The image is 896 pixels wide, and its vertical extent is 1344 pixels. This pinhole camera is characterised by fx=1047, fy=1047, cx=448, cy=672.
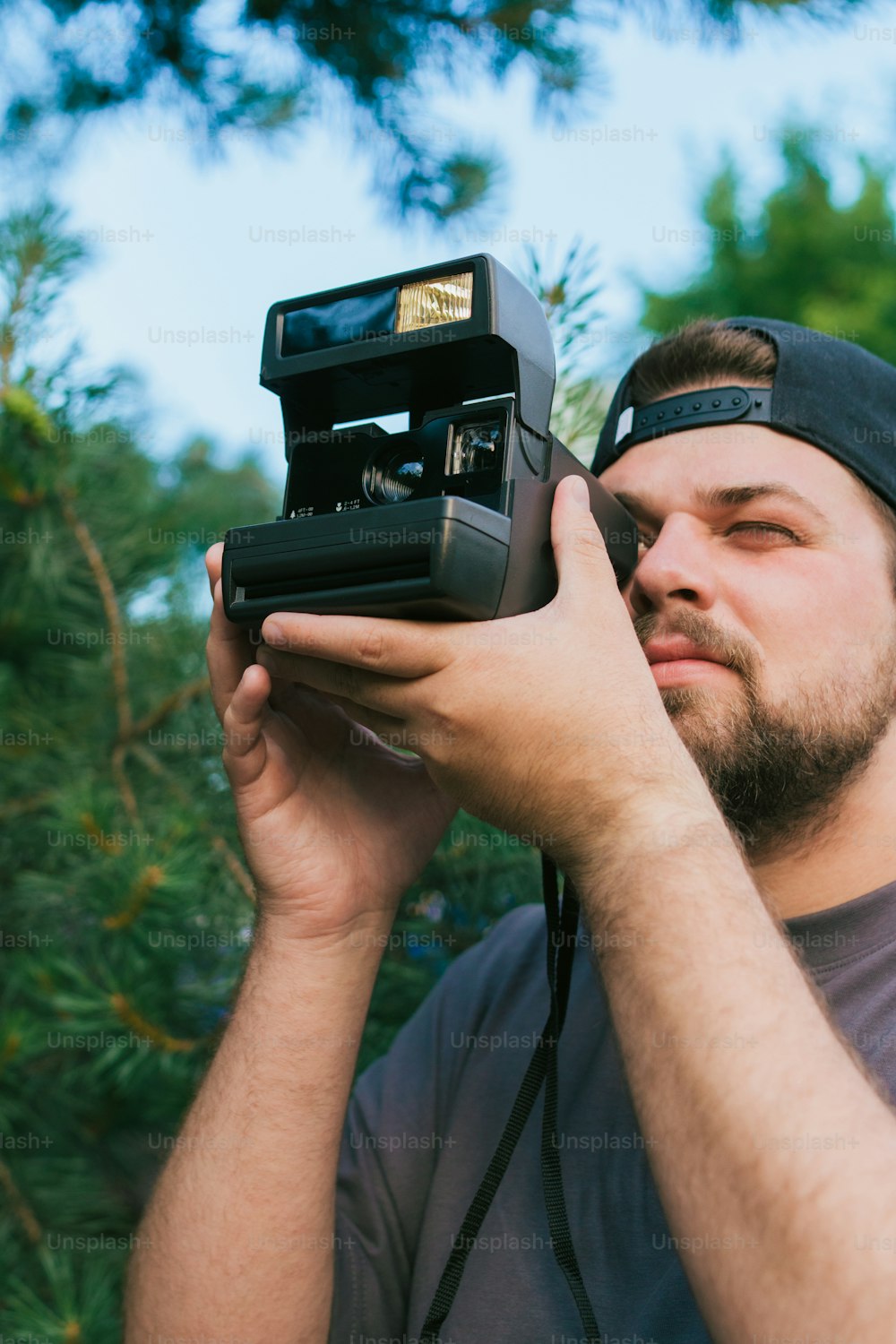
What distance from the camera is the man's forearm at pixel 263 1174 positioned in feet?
A: 4.12

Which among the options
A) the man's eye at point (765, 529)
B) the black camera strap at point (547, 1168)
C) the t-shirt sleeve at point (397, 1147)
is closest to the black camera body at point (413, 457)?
the man's eye at point (765, 529)

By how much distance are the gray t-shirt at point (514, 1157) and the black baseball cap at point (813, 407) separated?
0.64 meters

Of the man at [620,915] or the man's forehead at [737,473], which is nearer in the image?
the man at [620,915]

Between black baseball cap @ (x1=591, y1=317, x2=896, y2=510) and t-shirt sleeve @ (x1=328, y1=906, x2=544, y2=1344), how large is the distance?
0.79 meters

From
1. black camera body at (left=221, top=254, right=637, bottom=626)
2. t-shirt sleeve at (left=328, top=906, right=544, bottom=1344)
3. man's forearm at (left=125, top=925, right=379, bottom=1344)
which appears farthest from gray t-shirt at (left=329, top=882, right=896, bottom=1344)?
black camera body at (left=221, top=254, right=637, bottom=626)

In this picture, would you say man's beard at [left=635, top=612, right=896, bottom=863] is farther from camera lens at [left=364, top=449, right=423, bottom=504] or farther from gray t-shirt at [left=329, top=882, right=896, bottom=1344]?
camera lens at [left=364, top=449, right=423, bottom=504]

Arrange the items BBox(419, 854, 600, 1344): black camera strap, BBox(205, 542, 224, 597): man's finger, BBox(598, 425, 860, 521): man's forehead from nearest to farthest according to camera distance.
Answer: BBox(419, 854, 600, 1344): black camera strap < BBox(205, 542, 224, 597): man's finger < BBox(598, 425, 860, 521): man's forehead

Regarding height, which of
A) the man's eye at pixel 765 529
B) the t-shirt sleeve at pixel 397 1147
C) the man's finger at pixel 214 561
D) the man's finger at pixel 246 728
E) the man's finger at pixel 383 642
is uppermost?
the man's finger at pixel 383 642

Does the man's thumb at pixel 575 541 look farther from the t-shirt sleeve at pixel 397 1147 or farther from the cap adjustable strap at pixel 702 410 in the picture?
the t-shirt sleeve at pixel 397 1147

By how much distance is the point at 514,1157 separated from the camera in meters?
1.35

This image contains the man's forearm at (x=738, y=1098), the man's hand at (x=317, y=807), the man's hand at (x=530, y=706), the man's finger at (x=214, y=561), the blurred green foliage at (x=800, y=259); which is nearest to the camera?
the man's forearm at (x=738, y=1098)

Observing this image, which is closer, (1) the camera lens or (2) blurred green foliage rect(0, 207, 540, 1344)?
(1) the camera lens

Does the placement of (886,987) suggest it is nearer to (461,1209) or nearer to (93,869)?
(461,1209)

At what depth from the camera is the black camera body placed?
101 cm
